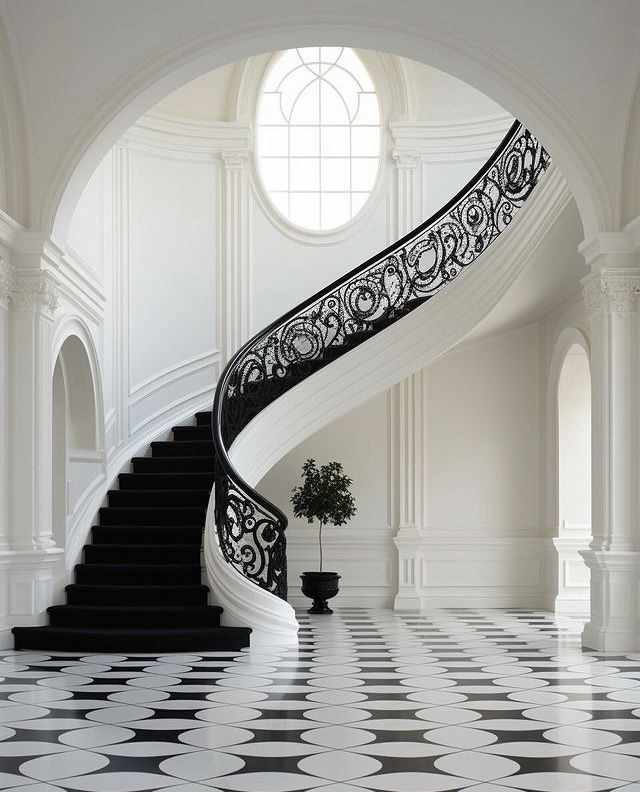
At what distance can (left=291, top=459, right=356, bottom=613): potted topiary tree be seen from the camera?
38.3ft

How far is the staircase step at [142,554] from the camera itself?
32.0 feet

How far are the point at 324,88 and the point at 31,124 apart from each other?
6.39 metres

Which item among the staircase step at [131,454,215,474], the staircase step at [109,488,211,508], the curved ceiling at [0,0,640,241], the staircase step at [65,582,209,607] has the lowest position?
the staircase step at [65,582,209,607]

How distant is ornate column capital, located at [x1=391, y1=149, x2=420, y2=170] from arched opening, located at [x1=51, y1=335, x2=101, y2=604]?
508cm

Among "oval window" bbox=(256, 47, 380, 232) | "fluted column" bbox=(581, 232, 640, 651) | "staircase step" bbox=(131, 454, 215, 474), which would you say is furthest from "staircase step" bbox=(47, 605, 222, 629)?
"oval window" bbox=(256, 47, 380, 232)

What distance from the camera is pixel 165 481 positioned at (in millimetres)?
11375

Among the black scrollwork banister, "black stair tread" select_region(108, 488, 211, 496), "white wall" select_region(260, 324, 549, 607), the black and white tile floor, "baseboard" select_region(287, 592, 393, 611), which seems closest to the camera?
the black and white tile floor

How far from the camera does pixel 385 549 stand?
12758mm

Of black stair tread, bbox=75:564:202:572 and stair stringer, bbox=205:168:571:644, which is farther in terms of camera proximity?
stair stringer, bbox=205:168:571:644

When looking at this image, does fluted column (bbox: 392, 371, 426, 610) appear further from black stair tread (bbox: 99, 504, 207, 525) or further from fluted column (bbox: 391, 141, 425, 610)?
black stair tread (bbox: 99, 504, 207, 525)

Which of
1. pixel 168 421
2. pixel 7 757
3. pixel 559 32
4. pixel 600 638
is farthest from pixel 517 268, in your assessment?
pixel 7 757

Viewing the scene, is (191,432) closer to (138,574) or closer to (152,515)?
(152,515)

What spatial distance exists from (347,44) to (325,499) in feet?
17.8

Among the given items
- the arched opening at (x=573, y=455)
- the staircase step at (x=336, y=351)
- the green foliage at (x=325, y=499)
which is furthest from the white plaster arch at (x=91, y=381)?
the arched opening at (x=573, y=455)
